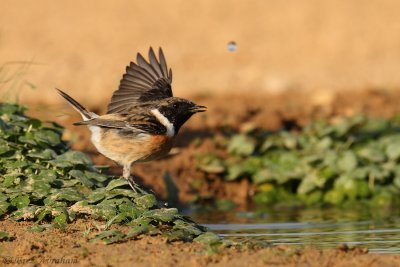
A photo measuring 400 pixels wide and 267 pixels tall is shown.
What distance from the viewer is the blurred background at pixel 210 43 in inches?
629

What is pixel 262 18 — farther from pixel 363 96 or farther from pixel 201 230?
pixel 201 230

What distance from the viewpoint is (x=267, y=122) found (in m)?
13.1

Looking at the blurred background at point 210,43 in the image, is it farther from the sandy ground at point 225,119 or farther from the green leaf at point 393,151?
the green leaf at point 393,151

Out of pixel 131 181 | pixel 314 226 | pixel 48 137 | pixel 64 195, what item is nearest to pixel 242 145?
pixel 314 226

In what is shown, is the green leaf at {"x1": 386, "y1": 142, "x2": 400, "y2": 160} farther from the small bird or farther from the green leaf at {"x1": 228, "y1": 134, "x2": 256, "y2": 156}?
the small bird

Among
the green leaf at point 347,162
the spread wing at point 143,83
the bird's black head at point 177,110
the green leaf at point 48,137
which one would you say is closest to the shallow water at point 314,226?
the green leaf at point 347,162

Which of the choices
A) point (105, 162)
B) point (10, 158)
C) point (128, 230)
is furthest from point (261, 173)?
point (128, 230)

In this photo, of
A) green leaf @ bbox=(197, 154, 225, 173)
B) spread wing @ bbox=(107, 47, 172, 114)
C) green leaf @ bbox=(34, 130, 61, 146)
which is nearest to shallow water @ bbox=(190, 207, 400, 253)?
green leaf @ bbox=(197, 154, 225, 173)

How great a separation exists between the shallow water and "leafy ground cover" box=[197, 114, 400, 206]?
43 cm

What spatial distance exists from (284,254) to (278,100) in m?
8.49

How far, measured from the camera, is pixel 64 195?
760 centimetres

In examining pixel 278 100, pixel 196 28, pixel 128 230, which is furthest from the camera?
pixel 196 28

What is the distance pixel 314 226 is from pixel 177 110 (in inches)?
64.0

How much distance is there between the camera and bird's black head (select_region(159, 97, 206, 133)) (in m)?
9.08
